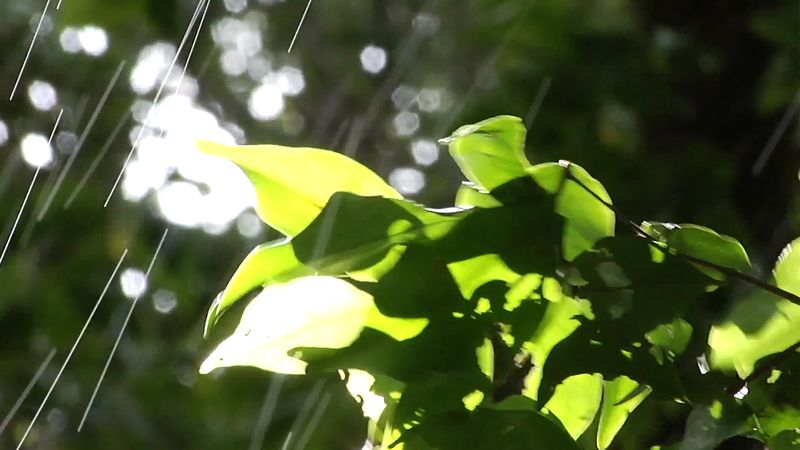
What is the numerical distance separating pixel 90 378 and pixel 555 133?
729mm

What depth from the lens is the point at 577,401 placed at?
479mm

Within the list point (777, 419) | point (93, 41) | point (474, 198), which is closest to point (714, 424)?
point (777, 419)

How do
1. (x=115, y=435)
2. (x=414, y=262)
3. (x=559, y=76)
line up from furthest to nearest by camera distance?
(x=115, y=435) → (x=559, y=76) → (x=414, y=262)

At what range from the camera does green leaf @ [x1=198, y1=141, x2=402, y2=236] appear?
415 millimetres

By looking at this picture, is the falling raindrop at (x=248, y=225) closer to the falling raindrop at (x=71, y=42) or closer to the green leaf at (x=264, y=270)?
the falling raindrop at (x=71, y=42)

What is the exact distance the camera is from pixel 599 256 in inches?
16.5

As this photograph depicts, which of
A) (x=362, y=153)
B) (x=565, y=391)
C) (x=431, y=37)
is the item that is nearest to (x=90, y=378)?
(x=362, y=153)

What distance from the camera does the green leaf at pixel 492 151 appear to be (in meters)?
0.41

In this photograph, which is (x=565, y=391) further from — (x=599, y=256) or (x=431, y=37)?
(x=431, y=37)

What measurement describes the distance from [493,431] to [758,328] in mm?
140

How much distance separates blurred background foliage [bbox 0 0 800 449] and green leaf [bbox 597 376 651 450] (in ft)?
1.28

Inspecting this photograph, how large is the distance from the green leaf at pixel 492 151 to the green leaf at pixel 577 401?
0.14 meters

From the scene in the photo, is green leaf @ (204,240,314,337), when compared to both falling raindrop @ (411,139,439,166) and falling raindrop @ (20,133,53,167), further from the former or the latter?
falling raindrop @ (20,133,53,167)

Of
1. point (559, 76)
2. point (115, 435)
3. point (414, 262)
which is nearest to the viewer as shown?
point (414, 262)
